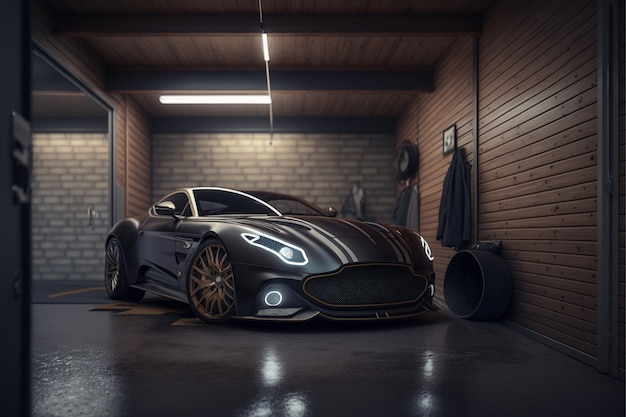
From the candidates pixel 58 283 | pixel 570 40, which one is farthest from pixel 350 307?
pixel 58 283

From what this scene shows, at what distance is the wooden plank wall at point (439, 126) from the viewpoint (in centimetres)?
668

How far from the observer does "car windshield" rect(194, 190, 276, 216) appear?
215 inches

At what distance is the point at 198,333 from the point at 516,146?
10.4 ft

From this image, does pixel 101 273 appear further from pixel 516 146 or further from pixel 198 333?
pixel 516 146

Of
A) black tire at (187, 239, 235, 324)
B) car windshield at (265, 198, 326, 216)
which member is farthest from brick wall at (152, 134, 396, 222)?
black tire at (187, 239, 235, 324)

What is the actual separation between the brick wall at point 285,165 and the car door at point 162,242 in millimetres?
5524

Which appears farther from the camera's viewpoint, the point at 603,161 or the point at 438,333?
the point at 438,333

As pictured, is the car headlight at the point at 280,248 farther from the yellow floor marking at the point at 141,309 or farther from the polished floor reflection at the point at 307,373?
the yellow floor marking at the point at 141,309

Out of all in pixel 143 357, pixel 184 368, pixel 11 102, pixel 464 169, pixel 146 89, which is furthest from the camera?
pixel 146 89

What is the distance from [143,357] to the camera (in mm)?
3453

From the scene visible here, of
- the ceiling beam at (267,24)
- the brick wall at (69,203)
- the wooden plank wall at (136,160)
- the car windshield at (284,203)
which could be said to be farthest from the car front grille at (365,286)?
the brick wall at (69,203)

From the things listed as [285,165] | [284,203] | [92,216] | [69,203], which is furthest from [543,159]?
[69,203]

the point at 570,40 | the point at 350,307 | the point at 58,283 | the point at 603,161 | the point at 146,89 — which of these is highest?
the point at 146,89

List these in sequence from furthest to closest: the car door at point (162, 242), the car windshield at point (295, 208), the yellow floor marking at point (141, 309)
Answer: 1. the car windshield at point (295, 208)
2. the yellow floor marking at point (141, 309)
3. the car door at point (162, 242)
